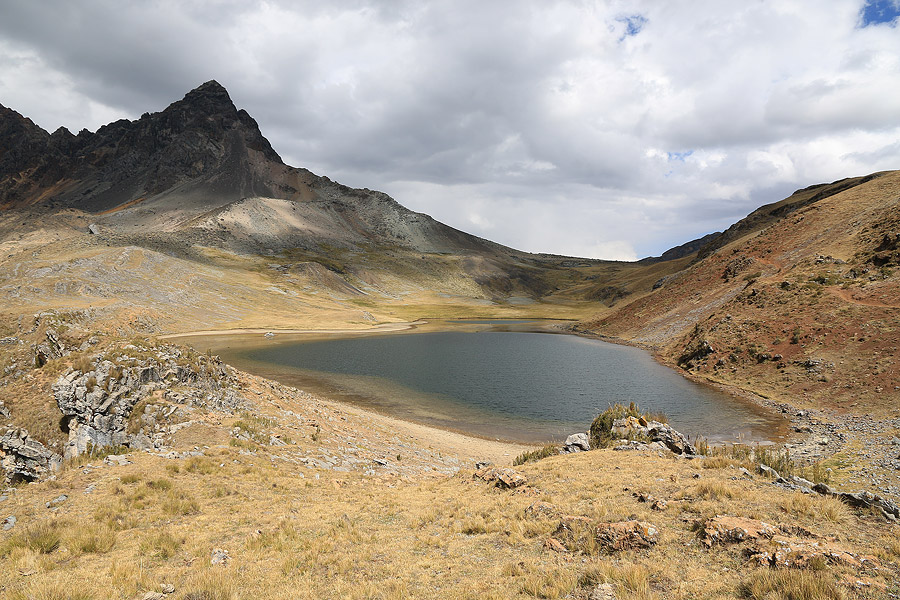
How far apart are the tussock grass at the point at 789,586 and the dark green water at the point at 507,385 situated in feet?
78.3

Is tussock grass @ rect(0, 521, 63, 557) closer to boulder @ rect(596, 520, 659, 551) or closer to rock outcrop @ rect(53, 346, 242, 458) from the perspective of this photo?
rock outcrop @ rect(53, 346, 242, 458)

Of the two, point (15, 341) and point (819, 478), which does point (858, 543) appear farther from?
point (15, 341)

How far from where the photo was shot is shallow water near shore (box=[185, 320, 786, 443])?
33844 mm

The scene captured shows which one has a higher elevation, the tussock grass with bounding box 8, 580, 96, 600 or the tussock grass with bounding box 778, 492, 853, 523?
the tussock grass with bounding box 778, 492, 853, 523

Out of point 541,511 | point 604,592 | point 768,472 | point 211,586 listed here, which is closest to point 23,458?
point 211,586

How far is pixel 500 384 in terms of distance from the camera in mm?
48594

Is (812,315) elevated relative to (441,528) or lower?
elevated

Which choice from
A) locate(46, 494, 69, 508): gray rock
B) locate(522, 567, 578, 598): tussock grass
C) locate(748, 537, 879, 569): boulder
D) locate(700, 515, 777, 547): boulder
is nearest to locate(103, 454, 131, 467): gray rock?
locate(46, 494, 69, 508): gray rock

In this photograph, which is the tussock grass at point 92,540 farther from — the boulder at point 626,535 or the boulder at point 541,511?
the boulder at point 626,535

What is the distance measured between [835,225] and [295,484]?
289 feet

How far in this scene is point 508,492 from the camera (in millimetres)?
14812

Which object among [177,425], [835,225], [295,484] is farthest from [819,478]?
[835,225]

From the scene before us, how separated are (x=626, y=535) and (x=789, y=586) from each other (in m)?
3.25

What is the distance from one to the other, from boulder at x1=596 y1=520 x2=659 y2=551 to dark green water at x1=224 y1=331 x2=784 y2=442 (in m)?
21.3
